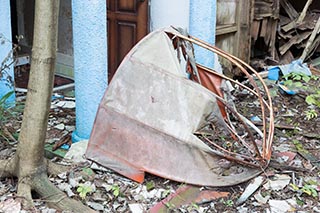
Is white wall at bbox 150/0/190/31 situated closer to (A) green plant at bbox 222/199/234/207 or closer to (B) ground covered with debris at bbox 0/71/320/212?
(B) ground covered with debris at bbox 0/71/320/212

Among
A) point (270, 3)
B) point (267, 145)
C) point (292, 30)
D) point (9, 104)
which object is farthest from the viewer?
point (292, 30)

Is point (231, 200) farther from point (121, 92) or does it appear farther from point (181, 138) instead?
point (121, 92)

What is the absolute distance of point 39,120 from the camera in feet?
11.6

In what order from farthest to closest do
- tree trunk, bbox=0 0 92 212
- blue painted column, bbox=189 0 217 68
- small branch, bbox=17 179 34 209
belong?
blue painted column, bbox=189 0 217 68, small branch, bbox=17 179 34 209, tree trunk, bbox=0 0 92 212

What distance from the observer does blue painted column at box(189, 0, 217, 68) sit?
5.72 m

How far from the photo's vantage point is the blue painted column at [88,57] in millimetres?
4227

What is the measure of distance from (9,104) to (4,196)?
67.3 inches

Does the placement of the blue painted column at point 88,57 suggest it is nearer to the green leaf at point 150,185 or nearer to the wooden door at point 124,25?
the green leaf at point 150,185

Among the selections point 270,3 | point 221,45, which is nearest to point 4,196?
point 221,45

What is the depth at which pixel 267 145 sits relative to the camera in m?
3.92

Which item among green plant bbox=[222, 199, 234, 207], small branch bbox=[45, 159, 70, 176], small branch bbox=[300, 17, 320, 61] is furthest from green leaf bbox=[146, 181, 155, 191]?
small branch bbox=[300, 17, 320, 61]

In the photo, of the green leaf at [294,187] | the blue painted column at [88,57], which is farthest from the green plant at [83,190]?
the green leaf at [294,187]

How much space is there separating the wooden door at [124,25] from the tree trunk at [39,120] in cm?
245

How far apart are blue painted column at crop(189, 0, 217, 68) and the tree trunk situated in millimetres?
2689
